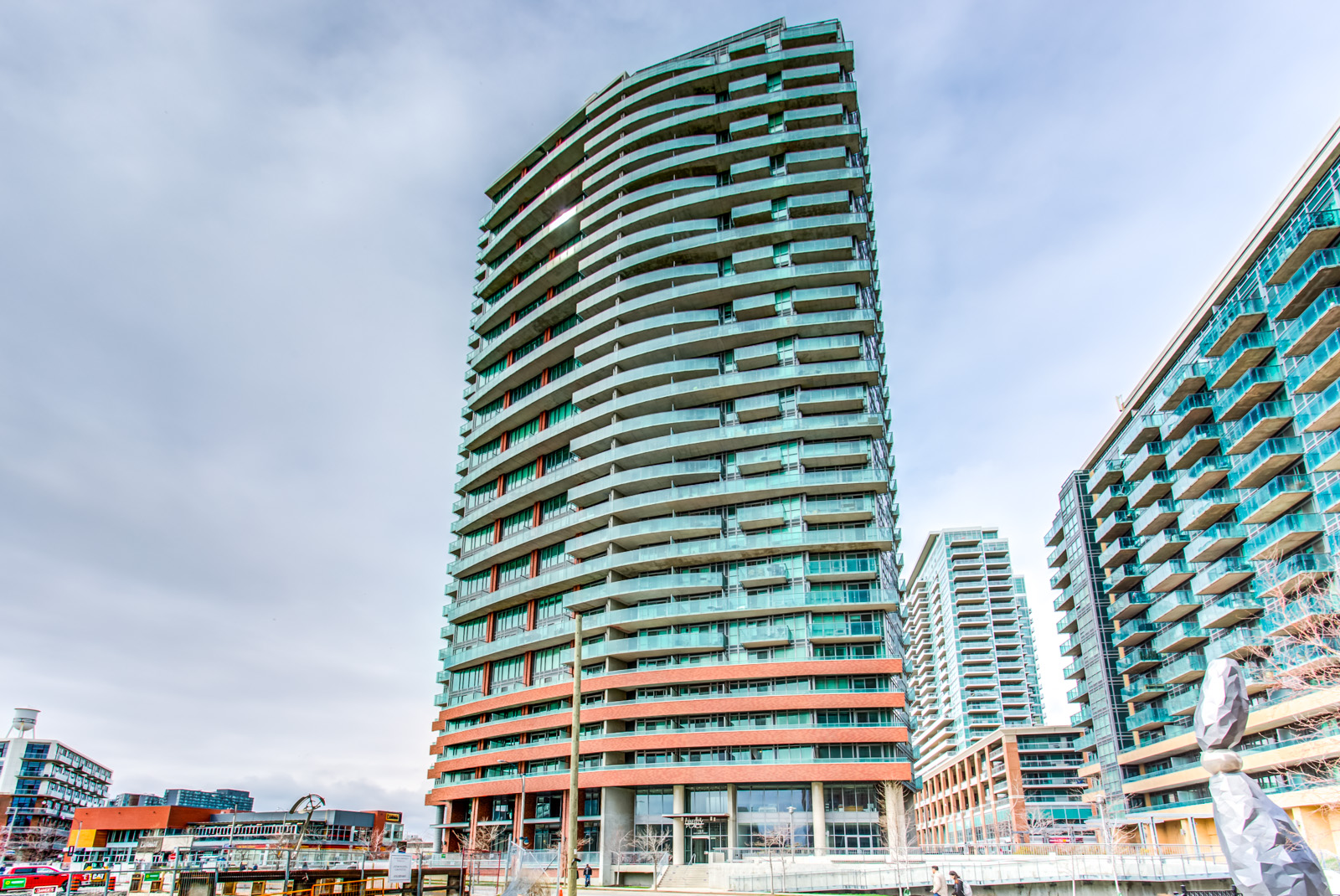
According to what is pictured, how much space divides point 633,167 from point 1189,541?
208 feet

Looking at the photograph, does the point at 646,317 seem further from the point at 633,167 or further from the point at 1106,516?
the point at 1106,516

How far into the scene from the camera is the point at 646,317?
8231 cm

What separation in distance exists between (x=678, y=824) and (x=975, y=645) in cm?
11460

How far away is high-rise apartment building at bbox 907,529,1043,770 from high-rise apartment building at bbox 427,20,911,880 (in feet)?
302

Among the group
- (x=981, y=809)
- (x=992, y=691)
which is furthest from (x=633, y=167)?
(x=992, y=691)

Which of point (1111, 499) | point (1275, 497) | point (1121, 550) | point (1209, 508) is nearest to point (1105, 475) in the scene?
point (1111, 499)

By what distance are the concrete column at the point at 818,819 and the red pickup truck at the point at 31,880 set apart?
44177 millimetres

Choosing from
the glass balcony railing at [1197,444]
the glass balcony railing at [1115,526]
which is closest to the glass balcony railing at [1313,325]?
the glass balcony railing at [1197,444]

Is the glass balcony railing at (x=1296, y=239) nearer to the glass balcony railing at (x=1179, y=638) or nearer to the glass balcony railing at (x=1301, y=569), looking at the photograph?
the glass balcony railing at (x=1301, y=569)

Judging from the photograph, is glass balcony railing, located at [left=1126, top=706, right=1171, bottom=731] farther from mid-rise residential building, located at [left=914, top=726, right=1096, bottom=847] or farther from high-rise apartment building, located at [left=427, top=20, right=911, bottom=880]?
high-rise apartment building, located at [left=427, top=20, right=911, bottom=880]

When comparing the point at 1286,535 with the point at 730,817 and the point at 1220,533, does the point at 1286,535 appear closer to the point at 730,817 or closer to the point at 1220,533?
the point at 1220,533

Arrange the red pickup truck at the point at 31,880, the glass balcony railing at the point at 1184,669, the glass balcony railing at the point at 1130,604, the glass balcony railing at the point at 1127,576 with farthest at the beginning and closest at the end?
the glass balcony railing at the point at 1127,576 < the glass balcony railing at the point at 1130,604 < the glass balcony railing at the point at 1184,669 < the red pickup truck at the point at 31,880

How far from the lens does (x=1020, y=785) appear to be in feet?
403

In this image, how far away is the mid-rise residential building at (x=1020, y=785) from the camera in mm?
117438
